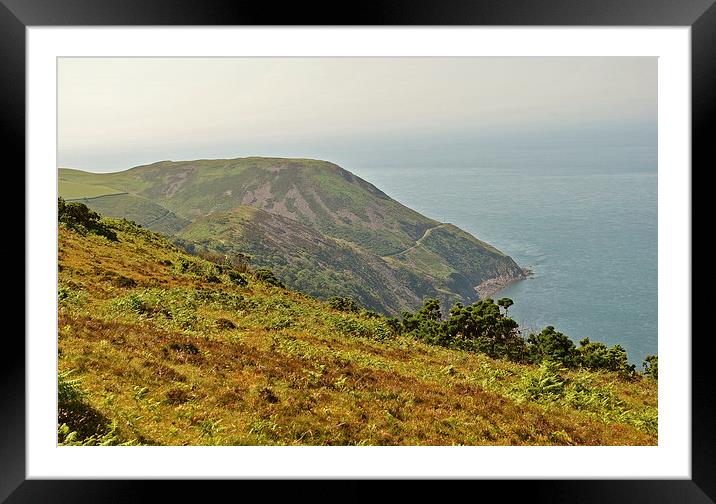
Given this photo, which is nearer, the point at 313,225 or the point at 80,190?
the point at 80,190

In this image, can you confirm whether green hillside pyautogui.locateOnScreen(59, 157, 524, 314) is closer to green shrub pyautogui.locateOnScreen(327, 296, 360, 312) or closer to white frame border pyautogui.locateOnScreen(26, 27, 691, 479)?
green shrub pyautogui.locateOnScreen(327, 296, 360, 312)

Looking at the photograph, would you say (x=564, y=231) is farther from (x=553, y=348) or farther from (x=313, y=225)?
(x=553, y=348)

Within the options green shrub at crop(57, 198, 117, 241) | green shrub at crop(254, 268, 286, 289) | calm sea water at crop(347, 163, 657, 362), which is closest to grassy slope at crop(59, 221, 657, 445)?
green shrub at crop(57, 198, 117, 241)
